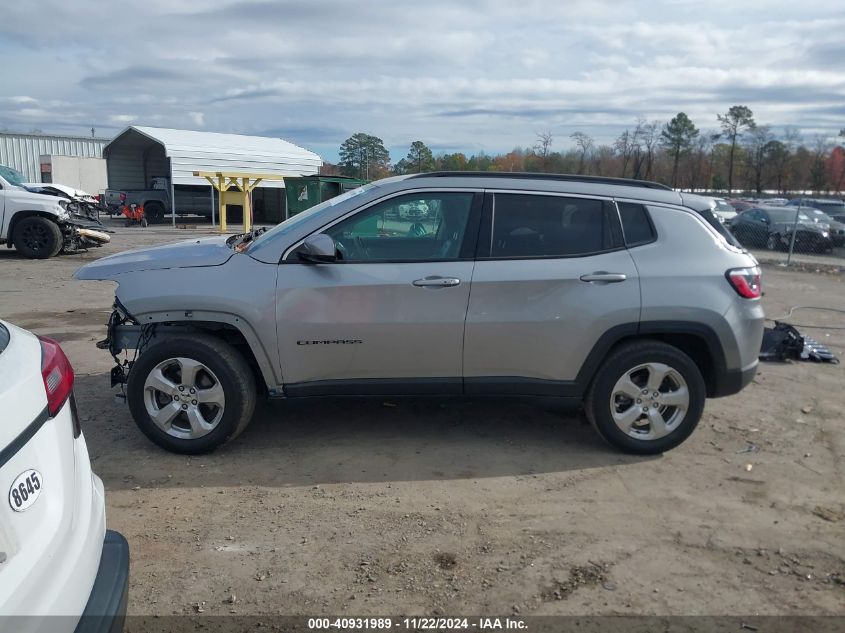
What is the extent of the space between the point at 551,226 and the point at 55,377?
335 centimetres

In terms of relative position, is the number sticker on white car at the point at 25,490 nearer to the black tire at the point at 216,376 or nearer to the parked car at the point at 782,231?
the black tire at the point at 216,376

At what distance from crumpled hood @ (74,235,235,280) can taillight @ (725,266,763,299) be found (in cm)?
333

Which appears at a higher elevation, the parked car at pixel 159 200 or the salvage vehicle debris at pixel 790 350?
the parked car at pixel 159 200

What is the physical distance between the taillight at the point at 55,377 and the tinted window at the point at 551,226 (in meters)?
2.92

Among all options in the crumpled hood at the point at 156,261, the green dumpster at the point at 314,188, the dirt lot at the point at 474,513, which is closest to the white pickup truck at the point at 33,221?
the green dumpster at the point at 314,188

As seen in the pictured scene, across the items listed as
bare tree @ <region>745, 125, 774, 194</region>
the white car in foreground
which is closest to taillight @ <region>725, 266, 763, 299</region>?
the white car in foreground

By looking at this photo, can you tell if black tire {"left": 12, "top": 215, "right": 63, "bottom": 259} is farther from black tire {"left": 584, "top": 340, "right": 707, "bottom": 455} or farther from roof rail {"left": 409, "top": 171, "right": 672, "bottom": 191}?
black tire {"left": 584, "top": 340, "right": 707, "bottom": 455}


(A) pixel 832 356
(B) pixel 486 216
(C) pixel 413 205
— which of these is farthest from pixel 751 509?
(A) pixel 832 356

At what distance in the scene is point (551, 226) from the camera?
4852 millimetres

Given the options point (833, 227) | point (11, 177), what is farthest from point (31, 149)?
point (833, 227)

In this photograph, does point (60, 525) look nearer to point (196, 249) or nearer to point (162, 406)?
point (162, 406)

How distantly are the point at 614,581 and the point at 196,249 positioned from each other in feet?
11.3

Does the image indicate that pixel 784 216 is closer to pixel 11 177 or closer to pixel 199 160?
pixel 11 177

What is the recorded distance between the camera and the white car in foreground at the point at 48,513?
188cm
